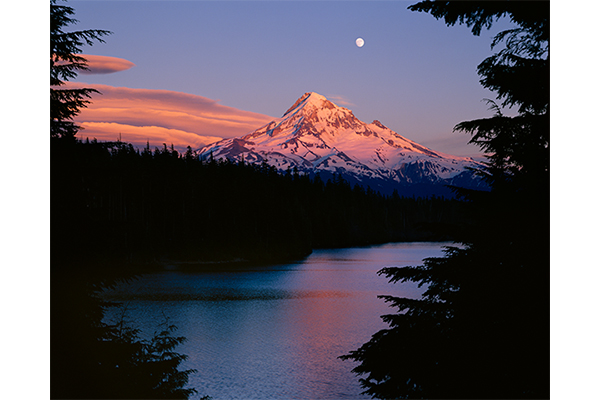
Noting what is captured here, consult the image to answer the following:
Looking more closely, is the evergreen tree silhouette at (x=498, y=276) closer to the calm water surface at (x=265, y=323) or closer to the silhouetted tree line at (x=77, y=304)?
the silhouetted tree line at (x=77, y=304)

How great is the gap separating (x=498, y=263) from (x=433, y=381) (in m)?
2.09

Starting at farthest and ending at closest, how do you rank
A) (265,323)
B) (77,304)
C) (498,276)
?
(265,323) < (77,304) < (498,276)

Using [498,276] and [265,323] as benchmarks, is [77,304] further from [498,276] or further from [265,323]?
[265,323]

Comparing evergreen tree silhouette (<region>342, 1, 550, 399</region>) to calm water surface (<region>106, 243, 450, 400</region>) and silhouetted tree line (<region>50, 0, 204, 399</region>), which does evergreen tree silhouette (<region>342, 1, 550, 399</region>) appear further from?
calm water surface (<region>106, 243, 450, 400</region>)

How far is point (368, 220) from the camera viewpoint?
183 m

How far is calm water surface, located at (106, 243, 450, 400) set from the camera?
2230 cm

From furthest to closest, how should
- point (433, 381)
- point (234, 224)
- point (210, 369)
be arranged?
point (234, 224)
point (210, 369)
point (433, 381)

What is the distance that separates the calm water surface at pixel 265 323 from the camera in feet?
73.2

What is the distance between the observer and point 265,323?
118 feet

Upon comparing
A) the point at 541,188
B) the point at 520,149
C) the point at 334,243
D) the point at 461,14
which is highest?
the point at 461,14

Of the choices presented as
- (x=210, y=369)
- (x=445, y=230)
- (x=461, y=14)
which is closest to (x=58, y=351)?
(x=445, y=230)

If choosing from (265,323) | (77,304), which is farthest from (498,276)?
(265,323)

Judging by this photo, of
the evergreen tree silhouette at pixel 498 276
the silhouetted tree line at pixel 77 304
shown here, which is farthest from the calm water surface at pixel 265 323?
the evergreen tree silhouette at pixel 498 276
